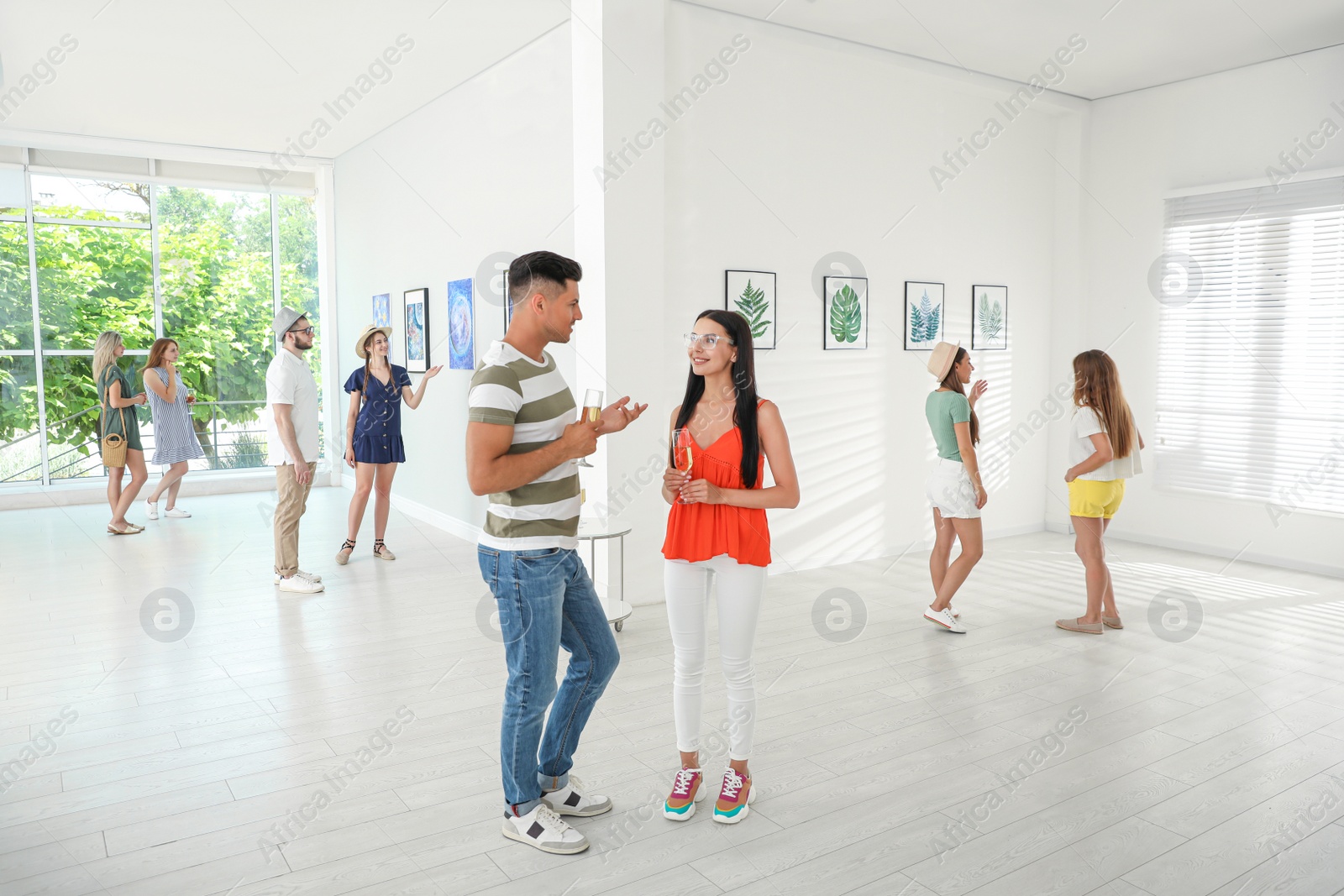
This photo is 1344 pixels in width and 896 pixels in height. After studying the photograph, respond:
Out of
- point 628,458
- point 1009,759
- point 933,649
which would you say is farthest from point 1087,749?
point 628,458

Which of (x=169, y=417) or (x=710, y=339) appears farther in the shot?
(x=169, y=417)

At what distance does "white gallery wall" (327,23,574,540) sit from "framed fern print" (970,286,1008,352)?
3.32m

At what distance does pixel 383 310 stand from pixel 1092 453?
258 inches

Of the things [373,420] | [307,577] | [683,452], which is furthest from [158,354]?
[683,452]

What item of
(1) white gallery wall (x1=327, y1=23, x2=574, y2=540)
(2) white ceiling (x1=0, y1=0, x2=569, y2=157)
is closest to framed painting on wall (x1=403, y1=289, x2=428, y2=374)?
(1) white gallery wall (x1=327, y1=23, x2=574, y2=540)

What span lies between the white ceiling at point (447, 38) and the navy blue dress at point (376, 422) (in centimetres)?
228

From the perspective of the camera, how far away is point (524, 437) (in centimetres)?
251

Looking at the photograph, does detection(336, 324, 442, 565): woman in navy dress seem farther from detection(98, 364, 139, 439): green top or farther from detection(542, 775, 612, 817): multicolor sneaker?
detection(542, 775, 612, 817): multicolor sneaker

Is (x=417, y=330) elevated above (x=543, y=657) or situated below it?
above

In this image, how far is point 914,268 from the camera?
6793 millimetres

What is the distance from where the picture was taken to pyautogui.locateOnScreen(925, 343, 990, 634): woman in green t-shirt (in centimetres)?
465

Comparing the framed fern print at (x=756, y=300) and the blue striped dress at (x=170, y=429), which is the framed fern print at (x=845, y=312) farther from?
the blue striped dress at (x=170, y=429)

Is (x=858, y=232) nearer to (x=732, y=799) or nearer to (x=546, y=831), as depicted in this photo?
(x=732, y=799)

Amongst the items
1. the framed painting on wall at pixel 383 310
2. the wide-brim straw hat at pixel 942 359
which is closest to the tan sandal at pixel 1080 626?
the wide-brim straw hat at pixel 942 359
